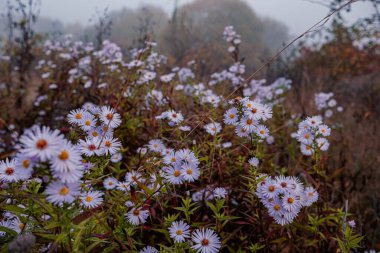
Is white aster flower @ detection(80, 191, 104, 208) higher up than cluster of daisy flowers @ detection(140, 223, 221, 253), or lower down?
higher up

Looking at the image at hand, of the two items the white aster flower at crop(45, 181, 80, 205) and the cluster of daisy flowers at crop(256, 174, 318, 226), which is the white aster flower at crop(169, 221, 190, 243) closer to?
the cluster of daisy flowers at crop(256, 174, 318, 226)

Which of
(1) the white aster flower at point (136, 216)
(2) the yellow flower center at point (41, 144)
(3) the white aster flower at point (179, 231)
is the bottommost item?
(3) the white aster flower at point (179, 231)

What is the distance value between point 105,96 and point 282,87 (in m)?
1.96

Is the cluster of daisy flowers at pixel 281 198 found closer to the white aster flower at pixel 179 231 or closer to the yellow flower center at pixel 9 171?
the white aster flower at pixel 179 231

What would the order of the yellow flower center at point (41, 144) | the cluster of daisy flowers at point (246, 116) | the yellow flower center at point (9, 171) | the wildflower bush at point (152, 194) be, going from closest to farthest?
the yellow flower center at point (41, 144)
the wildflower bush at point (152, 194)
the yellow flower center at point (9, 171)
the cluster of daisy flowers at point (246, 116)

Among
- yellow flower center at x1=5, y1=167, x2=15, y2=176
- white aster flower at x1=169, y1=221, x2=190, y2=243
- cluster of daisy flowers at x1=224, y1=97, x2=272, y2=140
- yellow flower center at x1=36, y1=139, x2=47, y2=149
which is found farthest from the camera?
cluster of daisy flowers at x1=224, y1=97, x2=272, y2=140

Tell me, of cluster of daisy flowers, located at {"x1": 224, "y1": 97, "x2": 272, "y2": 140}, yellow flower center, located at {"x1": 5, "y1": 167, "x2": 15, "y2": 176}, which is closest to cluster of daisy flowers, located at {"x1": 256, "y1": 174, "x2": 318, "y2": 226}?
cluster of daisy flowers, located at {"x1": 224, "y1": 97, "x2": 272, "y2": 140}

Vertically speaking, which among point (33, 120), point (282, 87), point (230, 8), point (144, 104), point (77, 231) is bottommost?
point (77, 231)

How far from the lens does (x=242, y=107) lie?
126 cm

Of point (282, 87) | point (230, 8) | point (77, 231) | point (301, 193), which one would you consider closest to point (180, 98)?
point (282, 87)

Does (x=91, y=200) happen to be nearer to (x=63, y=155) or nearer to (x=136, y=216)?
(x=136, y=216)

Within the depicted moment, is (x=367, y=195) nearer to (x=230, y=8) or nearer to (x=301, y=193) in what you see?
(x=301, y=193)

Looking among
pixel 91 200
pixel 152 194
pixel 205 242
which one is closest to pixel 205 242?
pixel 205 242

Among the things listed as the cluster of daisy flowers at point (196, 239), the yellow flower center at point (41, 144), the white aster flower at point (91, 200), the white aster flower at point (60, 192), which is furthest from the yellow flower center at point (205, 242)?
the yellow flower center at point (41, 144)
